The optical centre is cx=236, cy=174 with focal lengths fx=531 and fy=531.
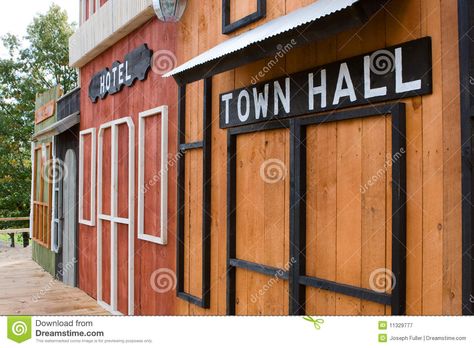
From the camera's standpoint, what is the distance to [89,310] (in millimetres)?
6184

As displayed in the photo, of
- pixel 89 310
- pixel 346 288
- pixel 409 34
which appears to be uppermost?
pixel 409 34

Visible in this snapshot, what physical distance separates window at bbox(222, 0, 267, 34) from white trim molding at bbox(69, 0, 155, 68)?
142 cm

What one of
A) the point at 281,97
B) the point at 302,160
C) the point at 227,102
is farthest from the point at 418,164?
the point at 227,102

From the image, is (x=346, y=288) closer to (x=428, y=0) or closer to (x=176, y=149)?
(x=428, y=0)

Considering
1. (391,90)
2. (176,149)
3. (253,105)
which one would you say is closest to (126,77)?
(176,149)

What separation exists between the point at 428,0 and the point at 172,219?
289 centimetres

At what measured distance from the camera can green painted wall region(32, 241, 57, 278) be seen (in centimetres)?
854

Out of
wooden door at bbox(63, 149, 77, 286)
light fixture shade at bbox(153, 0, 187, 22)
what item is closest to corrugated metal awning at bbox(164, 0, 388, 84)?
light fixture shade at bbox(153, 0, 187, 22)

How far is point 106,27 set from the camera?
6.17 m

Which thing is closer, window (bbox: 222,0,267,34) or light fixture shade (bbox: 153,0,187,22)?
window (bbox: 222,0,267,34)

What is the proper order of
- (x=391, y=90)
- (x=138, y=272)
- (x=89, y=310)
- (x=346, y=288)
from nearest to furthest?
(x=391, y=90) → (x=346, y=288) → (x=138, y=272) → (x=89, y=310)

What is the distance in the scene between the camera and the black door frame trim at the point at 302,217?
2.37m

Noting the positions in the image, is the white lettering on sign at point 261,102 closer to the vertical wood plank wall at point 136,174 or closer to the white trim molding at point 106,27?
the vertical wood plank wall at point 136,174

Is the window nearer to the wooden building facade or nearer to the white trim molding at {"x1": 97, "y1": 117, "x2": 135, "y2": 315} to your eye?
the wooden building facade
